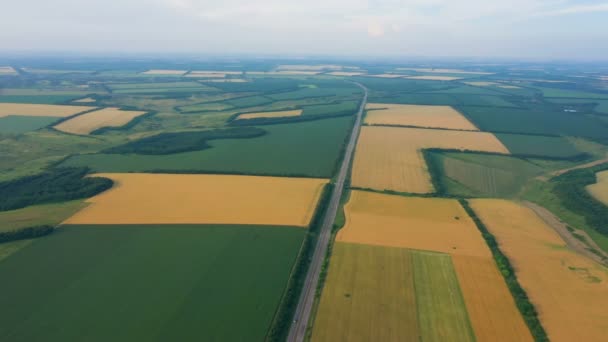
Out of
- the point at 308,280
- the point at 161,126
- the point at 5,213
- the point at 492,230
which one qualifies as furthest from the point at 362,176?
A: the point at 161,126

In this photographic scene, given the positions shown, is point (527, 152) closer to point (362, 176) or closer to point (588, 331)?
point (362, 176)

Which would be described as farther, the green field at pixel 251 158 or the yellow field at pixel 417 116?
the yellow field at pixel 417 116

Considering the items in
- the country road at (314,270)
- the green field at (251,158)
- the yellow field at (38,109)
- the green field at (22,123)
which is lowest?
the country road at (314,270)

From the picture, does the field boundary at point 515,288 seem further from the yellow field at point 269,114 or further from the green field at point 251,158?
the yellow field at point 269,114

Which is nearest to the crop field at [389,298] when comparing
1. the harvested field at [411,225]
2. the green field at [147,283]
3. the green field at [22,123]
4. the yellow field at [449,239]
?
the yellow field at [449,239]

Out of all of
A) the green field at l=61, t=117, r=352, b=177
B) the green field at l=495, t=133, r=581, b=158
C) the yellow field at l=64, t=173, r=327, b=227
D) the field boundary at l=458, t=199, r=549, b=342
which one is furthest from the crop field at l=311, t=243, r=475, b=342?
the green field at l=495, t=133, r=581, b=158

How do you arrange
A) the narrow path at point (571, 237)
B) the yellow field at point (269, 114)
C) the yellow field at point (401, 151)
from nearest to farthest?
the narrow path at point (571, 237), the yellow field at point (401, 151), the yellow field at point (269, 114)

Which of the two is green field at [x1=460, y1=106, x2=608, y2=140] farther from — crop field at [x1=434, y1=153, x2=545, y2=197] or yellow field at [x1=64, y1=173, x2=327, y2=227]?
yellow field at [x1=64, y1=173, x2=327, y2=227]

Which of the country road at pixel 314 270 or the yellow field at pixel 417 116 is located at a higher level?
the yellow field at pixel 417 116
